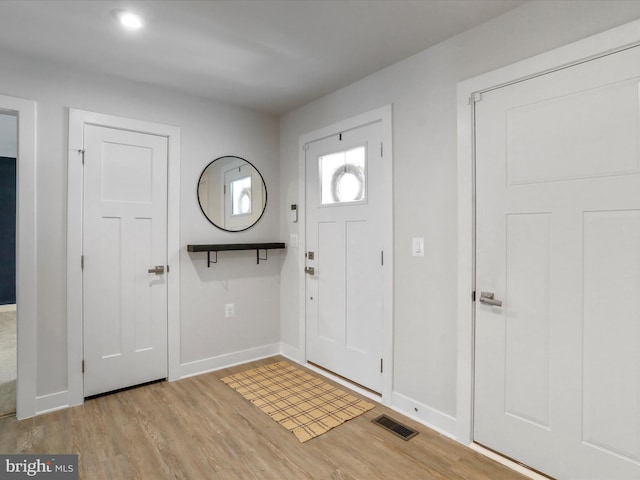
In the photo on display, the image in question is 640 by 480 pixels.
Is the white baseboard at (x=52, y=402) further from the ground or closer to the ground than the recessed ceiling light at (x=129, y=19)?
closer to the ground

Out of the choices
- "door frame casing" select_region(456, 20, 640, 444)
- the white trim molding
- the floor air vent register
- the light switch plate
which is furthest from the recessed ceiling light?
the floor air vent register

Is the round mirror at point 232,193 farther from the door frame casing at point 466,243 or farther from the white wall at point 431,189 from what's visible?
the door frame casing at point 466,243

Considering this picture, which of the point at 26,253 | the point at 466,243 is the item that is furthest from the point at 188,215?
the point at 466,243

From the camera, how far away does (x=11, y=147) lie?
5566 millimetres

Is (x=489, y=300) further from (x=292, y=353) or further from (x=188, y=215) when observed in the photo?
(x=188, y=215)

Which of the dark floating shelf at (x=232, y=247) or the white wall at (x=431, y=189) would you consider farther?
the dark floating shelf at (x=232, y=247)

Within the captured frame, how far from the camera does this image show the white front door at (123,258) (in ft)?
8.97

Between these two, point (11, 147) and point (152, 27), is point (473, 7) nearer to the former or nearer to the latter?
point (152, 27)

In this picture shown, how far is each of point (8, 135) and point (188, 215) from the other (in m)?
3.70

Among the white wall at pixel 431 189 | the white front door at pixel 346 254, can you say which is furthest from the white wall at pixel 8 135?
the white wall at pixel 431 189

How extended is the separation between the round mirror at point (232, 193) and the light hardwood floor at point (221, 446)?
5.25 feet

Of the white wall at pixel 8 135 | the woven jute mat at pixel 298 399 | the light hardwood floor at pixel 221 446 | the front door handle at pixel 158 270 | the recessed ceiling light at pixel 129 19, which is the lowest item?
the light hardwood floor at pixel 221 446

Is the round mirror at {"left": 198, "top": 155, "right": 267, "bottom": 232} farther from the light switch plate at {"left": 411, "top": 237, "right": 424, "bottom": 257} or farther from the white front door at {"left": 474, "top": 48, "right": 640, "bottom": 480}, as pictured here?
the white front door at {"left": 474, "top": 48, "right": 640, "bottom": 480}

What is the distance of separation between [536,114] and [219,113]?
2604mm
